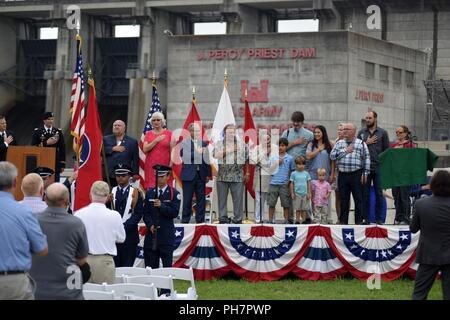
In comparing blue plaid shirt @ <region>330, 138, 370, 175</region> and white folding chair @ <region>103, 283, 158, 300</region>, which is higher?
blue plaid shirt @ <region>330, 138, 370, 175</region>

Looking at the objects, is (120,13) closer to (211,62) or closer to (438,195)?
(211,62)

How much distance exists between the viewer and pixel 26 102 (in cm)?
6312

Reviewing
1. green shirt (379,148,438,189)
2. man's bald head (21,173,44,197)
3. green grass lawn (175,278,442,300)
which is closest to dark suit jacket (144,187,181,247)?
green grass lawn (175,278,442,300)

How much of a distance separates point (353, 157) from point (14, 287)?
9150 mm

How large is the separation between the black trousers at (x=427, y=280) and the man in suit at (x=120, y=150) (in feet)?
21.6

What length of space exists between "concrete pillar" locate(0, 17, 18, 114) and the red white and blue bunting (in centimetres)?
4706

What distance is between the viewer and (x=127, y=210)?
46.1 feet

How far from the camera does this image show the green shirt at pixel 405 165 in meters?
16.4

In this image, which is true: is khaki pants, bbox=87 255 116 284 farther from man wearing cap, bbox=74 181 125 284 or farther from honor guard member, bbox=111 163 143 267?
honor guard member, bbox=111 163 143 267

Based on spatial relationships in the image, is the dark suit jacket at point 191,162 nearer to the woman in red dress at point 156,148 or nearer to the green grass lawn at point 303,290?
the woman in red dress at point 156,148

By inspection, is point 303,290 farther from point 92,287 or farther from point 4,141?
point 4,141

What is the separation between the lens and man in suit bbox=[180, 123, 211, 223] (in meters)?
17.5

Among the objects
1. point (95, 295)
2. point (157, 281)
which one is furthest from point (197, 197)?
point (95, 295)

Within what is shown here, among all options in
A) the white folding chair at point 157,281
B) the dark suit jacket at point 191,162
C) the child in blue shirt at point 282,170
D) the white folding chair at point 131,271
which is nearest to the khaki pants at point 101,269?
the white folding chair at point 131,271
